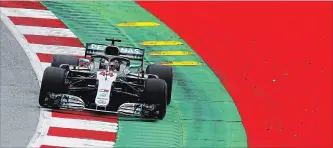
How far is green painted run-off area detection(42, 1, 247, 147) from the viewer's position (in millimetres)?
24516

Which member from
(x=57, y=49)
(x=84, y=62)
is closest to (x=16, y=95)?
(x=84, y=62)

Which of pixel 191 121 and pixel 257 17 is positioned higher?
pixel 257 17

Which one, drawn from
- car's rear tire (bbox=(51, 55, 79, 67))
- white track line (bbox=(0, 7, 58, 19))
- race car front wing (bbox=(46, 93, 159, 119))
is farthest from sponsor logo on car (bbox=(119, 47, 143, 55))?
white track line (bbox=(0, 7, 58, 19))

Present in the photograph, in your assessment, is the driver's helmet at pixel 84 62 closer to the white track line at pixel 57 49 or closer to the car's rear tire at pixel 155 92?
the car's rear tire at pixel 155 92

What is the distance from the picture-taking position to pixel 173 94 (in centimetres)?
2766

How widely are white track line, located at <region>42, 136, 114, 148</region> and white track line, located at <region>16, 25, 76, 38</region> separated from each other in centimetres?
805

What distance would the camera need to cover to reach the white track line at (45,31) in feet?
104

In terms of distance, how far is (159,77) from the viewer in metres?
26.4

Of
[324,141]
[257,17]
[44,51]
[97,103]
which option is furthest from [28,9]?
[324,141]

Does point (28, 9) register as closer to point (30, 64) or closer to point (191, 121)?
point (30, 64)

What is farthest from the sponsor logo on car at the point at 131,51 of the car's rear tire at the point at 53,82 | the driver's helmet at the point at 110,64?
the car's rear tire at the point at 53,82

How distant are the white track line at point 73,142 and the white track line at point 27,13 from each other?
9578mm

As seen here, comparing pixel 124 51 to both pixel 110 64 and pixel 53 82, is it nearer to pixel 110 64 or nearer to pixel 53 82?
pixel 110 64

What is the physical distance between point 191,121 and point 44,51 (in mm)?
6162
